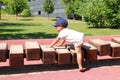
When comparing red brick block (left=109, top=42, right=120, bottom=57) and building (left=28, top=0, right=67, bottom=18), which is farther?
building (left=28, top=0, right=67, bottom=18)

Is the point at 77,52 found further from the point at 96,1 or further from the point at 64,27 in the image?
the point at 96,1

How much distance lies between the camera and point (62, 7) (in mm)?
69875

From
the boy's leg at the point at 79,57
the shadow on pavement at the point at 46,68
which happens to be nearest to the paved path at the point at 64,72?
the shadow on pavement at the point at 46,68

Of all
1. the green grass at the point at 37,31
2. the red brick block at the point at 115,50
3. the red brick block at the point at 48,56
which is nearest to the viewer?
the red brick block at the point at 48,56

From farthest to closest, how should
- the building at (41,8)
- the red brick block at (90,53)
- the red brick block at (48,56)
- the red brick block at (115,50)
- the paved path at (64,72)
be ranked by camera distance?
the building at (41,8), the red brick block at (115,50), the red brick block at (90,53), the red brick block at (48,56), the paved path at (64,72)

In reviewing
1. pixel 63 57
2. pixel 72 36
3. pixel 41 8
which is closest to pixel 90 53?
pixel 72 36

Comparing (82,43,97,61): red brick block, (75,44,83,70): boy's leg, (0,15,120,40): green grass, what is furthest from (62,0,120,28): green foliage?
(75,44,83,70): boy's leg

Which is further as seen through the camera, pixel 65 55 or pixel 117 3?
pixel 117 3

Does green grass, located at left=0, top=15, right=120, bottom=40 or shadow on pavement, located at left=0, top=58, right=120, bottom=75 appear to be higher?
shadow on pavement, located at left=0, top=58, right=120, bottom=75

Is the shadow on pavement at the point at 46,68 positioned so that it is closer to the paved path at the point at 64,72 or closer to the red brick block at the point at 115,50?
the paved path at the point at 64,72

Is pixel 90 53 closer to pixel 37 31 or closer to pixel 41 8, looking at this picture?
pixel 37 31

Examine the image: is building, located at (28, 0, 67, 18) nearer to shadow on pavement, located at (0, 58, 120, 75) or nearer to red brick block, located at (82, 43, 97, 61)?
shadow on pavement, located at (0, 58, 120, 75)

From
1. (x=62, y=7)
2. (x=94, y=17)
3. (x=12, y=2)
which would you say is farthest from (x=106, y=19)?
(x=62, y=7)

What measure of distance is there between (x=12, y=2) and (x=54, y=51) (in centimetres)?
5400
